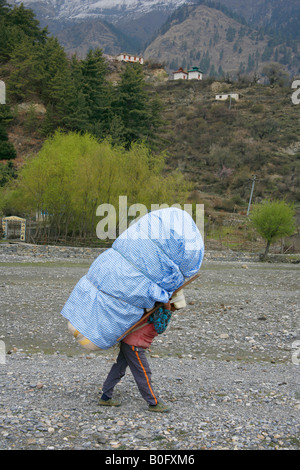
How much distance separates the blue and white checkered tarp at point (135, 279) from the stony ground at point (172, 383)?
964 millimetres

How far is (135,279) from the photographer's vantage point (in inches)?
186

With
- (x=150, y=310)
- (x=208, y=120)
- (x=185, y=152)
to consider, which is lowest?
(x=150, y=310)

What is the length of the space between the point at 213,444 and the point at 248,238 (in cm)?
3471

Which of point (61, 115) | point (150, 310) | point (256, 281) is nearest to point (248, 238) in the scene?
point (256, 281)

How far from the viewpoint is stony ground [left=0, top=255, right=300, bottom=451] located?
14.9 feet

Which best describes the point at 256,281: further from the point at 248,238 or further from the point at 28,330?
the point at 248,238

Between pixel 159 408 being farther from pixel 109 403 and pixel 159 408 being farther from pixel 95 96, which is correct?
pixel 95 96

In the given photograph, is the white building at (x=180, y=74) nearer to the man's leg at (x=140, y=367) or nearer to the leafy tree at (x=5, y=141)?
the leafy tree at (x=5, y=141)

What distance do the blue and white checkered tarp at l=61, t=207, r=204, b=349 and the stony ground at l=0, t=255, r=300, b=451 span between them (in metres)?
0.96

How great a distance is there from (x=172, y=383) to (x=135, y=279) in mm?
2332

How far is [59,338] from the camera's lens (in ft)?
30.0

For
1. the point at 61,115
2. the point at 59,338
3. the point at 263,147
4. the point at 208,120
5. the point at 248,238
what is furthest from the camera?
the point at 208,120

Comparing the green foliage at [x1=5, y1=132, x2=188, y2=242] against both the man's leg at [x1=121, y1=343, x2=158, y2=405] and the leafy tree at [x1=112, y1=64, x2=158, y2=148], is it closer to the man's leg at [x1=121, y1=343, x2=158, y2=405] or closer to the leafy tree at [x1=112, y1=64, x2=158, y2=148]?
the leafy tree at [x1=112, y1=64, x2=158, y2=148]

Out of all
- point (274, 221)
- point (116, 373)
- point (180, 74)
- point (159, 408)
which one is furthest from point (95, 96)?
point (180, 74)
